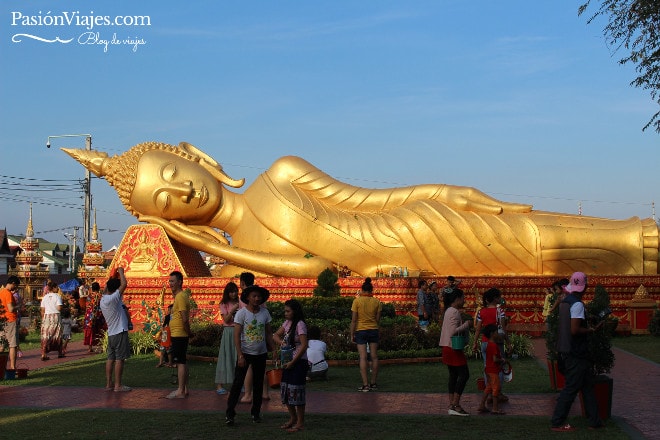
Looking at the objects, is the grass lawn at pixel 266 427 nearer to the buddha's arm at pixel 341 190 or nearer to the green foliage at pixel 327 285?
the green foliage at pixel 327 285

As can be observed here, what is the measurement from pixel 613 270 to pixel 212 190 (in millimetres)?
9437

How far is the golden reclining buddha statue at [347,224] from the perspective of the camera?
17891mm

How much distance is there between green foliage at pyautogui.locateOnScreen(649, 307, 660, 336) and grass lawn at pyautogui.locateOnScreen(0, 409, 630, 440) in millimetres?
9502

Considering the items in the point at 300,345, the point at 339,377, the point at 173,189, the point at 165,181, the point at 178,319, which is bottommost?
the point at 339,377

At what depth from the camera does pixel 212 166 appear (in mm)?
19781

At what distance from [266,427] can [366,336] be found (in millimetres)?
2641

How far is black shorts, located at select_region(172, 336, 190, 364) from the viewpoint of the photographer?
969cm

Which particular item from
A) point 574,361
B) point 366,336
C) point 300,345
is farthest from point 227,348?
point 574,361

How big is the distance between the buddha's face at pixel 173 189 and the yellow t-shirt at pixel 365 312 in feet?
31.1

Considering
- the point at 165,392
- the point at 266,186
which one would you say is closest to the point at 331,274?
the point at 266,186

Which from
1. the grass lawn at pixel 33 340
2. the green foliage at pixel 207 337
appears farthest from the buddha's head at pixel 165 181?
the green foliage at pixel 207 337

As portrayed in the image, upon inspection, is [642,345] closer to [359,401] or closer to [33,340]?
[359,401]

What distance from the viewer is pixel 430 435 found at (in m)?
7.48

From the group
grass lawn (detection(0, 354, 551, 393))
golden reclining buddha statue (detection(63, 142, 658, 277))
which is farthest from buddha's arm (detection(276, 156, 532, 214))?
grass lawn (detection(0, 354, 551, 393))
